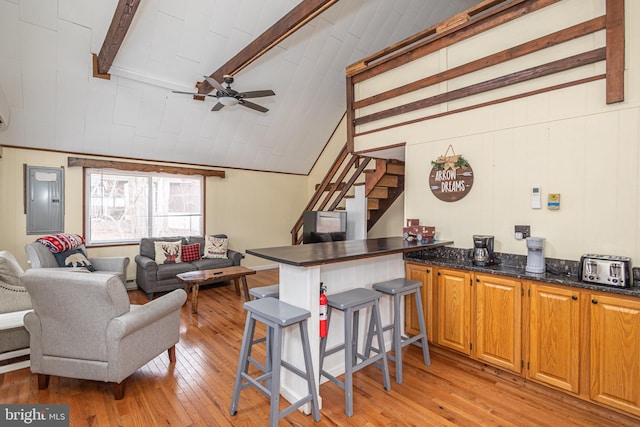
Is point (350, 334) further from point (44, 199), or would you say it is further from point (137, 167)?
point (44, 199)

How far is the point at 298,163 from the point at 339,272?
5.26m

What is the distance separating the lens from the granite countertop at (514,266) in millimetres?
2157

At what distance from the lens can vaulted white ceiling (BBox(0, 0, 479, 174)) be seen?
378 cm

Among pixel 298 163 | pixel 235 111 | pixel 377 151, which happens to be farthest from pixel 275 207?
pixel 377 151

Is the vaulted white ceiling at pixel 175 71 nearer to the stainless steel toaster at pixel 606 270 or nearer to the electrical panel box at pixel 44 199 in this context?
the electrical panel box at pixel 44 199

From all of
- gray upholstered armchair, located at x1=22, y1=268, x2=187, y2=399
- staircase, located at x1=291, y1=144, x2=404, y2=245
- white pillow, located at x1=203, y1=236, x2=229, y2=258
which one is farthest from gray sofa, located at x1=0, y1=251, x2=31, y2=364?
staircase, located at x1=291, y1=144, x2=404, y2=245

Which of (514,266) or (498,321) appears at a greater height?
(514,266)

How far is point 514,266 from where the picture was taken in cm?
277

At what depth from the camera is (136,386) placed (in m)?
2.52

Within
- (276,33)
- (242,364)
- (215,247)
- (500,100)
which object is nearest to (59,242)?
(215,247)

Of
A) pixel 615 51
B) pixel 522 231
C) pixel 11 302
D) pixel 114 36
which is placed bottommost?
pixel 11 302

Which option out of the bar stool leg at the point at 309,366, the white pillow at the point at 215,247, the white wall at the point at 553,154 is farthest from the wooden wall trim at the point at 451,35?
the white pillow at the point at 215,247

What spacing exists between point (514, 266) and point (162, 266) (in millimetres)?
4942

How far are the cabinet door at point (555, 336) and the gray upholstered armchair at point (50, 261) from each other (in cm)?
506
